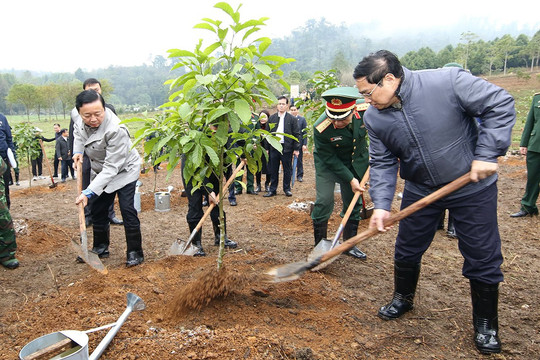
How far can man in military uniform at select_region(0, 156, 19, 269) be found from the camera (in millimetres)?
4133

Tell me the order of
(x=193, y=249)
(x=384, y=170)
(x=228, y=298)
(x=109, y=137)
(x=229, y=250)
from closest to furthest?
(x=384, y=170) → (x=228, y=298) → (x=109, y=137) → (x=193, y=249) → (x=229, y=250)

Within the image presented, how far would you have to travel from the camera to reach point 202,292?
9.64 feet

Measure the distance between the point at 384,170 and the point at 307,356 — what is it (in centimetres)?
145

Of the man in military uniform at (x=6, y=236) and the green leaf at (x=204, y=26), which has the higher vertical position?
the green leaf at (x=204, y=26)


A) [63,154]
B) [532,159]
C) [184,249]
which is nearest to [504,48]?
[532,159]

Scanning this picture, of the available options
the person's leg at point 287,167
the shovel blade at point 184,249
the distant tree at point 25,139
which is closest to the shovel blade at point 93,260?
the shovel blade at point 184,249

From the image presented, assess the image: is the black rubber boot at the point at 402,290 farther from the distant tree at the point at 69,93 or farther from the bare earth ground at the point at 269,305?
the distant tree at the point at 69,93

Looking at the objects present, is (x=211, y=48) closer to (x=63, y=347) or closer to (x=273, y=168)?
(x=63, y=347)

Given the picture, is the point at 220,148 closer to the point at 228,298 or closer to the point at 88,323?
the point at 228,298

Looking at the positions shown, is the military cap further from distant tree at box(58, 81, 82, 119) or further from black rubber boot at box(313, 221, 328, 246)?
distant tree at box(58, 81, 82, 119)

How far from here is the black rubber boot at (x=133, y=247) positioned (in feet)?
13.6

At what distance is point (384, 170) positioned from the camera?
2.85 m

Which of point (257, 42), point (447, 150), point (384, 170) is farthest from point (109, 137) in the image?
point (447, 150)

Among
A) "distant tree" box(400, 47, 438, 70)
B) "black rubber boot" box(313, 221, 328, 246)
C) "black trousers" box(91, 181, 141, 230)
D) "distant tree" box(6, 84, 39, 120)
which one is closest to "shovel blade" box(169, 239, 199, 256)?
"black trousers" box(91, 181, 141, 230)
